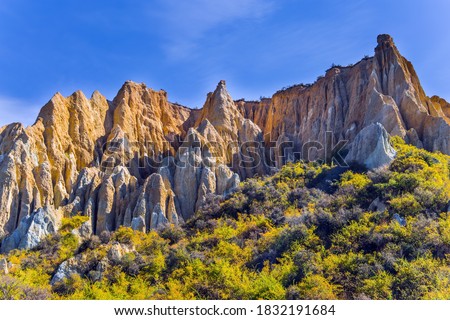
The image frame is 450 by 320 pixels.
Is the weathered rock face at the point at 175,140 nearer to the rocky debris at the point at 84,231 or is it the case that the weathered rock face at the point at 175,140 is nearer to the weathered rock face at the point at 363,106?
the weathered rock face at the point at 363,106

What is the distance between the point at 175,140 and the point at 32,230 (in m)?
20.7

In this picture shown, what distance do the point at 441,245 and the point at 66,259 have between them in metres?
18.8

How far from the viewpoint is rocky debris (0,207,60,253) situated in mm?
29797

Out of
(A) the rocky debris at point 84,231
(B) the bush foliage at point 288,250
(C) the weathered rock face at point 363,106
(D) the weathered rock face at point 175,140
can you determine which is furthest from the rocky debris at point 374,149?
(A) the rocky debris at point 84,231

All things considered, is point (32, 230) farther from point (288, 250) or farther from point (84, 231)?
point (288, 250)

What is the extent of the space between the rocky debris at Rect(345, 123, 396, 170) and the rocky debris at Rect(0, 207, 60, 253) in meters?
20.8

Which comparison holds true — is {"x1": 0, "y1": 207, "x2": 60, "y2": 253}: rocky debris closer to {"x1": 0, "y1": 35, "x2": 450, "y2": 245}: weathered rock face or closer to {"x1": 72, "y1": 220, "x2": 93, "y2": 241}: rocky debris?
{"x1": 72, "y1": 220, "x2": 93, "y2": 241}: rocky debris

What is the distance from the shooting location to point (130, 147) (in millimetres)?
42344

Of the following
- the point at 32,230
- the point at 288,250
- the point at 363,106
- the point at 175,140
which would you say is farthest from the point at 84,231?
the point at 363,106

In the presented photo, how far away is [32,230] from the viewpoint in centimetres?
3044

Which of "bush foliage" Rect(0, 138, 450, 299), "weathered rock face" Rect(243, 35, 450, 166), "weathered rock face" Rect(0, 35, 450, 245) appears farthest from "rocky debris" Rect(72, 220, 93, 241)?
"weathered rock face" Rect(243, 35, 450, 166)

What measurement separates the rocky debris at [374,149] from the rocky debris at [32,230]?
2080cm

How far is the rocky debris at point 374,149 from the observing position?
30672mm

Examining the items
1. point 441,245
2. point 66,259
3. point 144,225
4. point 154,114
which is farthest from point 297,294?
point 154,114
